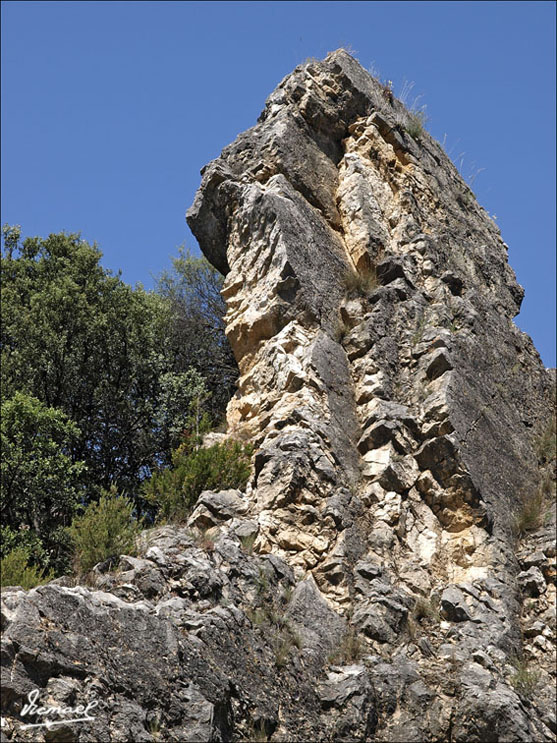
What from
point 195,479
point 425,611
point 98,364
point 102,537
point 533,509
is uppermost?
point 98,364

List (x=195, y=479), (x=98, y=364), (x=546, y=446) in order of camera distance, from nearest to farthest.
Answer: (x=195, y=479), (x=546, y=446), (x=98, y=364)

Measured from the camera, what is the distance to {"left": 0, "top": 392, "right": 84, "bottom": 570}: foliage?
13914 mm

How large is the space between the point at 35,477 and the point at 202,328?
7853mm

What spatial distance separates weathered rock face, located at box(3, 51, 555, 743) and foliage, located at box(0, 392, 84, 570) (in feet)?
9.52

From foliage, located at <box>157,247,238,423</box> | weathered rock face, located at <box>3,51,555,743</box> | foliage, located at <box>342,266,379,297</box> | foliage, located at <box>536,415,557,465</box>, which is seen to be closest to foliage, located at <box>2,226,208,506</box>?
foliage, located at <box>157,247,238,423</box>

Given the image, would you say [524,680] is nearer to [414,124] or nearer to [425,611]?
[425,611]

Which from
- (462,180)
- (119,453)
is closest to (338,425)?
(119,453)

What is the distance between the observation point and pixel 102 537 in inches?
430

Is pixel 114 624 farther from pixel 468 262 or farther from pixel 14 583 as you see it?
pixel 468 262

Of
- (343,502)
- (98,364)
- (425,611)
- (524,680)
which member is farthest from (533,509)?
(98,364)

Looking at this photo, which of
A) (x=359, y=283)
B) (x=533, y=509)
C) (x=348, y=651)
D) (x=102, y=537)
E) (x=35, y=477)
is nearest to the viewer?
(x=348, y=651)

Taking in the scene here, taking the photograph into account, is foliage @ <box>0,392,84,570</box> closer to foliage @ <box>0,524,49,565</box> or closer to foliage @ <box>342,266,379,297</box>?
foliage @ <box>0,524,49,565</box>

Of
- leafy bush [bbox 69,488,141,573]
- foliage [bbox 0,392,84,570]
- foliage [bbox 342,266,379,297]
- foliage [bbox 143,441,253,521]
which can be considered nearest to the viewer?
leafy bush [bbox 69,488,141,573]

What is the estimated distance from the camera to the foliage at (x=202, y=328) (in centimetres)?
2002
